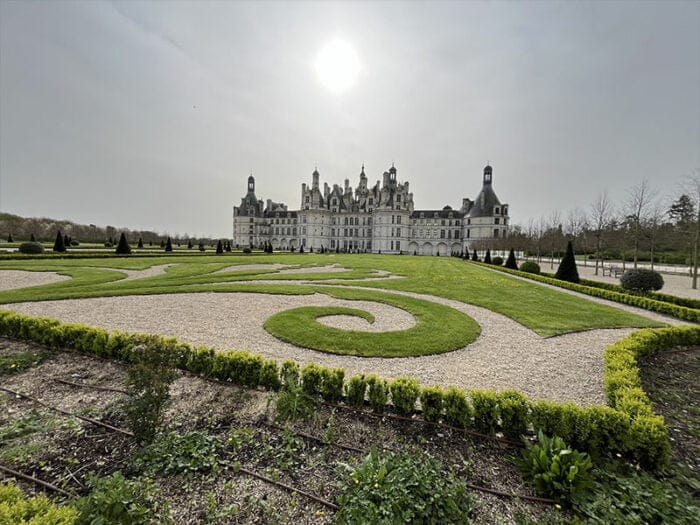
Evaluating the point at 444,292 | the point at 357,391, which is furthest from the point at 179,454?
the point at 444,292

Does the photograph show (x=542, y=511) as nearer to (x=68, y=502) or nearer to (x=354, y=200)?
(x=68, y=502)

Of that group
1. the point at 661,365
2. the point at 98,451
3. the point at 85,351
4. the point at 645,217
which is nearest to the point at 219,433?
the point at 98,451

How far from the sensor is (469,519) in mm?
2682

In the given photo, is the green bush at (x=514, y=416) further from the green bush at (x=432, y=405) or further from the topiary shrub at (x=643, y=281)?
the topiary shrub at (x=643, y=281)

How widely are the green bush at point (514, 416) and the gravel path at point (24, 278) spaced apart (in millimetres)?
17671

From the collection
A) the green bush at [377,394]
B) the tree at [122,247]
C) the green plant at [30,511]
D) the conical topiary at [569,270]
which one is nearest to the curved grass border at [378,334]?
the green bush at [377,394]

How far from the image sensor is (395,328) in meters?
8.09

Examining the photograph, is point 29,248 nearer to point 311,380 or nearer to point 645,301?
point 311,380

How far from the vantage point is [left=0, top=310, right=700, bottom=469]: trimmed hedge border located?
3.46m

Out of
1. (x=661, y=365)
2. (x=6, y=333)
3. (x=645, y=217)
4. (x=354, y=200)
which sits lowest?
(x=661, y=365)

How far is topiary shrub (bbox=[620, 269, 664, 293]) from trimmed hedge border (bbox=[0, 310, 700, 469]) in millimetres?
11301

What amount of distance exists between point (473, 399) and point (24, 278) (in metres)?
20.7

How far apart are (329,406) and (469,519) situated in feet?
7.04

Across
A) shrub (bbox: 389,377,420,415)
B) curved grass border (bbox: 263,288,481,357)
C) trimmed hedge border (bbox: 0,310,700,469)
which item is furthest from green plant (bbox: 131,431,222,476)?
curved grass border (bbox: 263,288,481,357)
